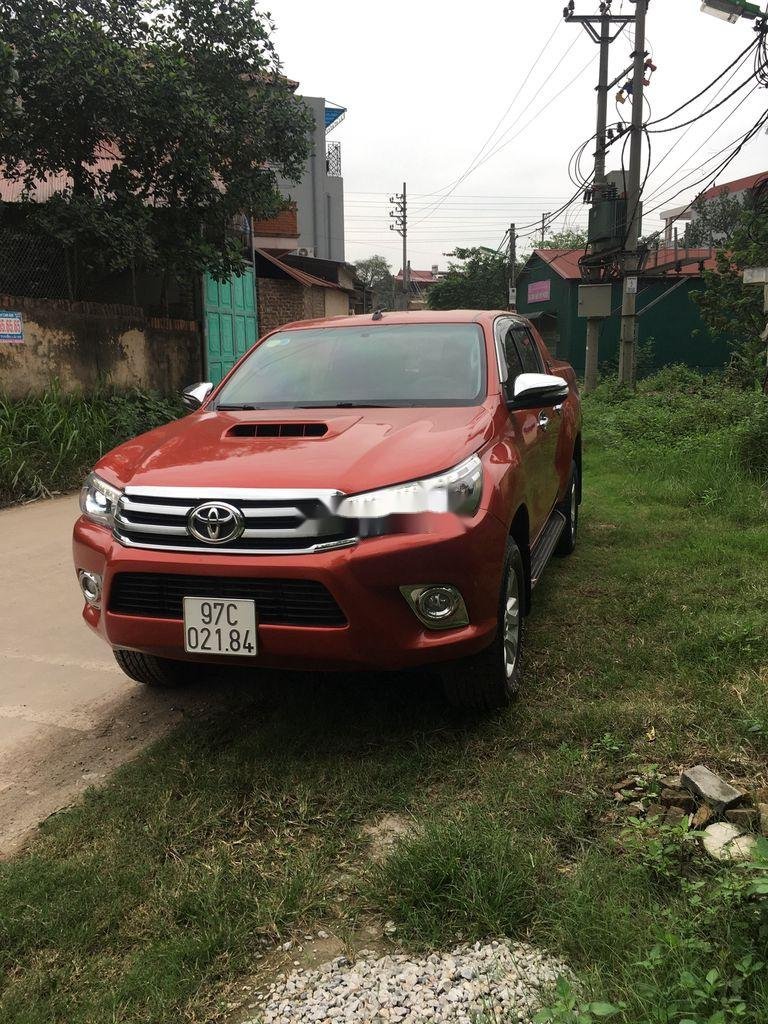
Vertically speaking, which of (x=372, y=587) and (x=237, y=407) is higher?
(x=237, y=407)

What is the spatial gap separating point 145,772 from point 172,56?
9382 millimetres

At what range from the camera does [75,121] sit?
9016mm

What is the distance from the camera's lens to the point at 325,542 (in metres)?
2.58

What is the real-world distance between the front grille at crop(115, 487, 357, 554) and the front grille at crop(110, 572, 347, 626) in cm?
10

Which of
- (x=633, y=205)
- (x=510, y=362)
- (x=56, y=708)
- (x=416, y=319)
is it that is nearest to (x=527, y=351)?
(x=510, y=362)

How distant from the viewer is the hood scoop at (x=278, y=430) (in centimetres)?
313

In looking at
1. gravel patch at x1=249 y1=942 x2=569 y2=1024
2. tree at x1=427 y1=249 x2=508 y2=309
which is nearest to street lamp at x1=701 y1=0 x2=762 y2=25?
gravel patch at x1=249 y1=942 x2=569 y2=1024

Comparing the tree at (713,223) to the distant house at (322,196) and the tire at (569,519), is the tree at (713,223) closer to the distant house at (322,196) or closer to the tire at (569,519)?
the distant house at (322,196)

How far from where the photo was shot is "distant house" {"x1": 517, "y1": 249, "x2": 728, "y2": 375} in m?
24.9

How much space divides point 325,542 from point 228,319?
12.4 metres

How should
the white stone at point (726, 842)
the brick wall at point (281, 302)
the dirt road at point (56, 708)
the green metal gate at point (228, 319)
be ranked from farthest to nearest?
the brick wall at point (281, 302) → the green metal gate at point (228, 319) → the dirt road at point (56, 708) → the white stone at point (726, 842)

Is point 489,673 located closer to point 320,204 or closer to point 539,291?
point 539,291

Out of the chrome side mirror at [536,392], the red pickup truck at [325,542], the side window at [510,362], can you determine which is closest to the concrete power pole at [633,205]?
the side window at [510,362]

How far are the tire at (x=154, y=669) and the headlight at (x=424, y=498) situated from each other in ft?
4.17
